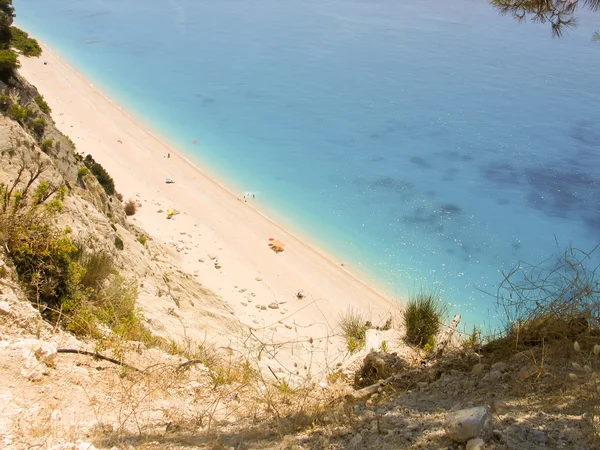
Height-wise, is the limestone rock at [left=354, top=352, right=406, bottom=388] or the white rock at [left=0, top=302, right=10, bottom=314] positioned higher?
the limestone rock at [left=354, top=352, right=406, bottom=388]

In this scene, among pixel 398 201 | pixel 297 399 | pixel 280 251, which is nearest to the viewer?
pixel 297 399

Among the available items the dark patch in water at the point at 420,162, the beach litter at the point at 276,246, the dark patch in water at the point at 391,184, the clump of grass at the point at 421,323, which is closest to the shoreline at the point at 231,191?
the beach litter at the point at 276,246

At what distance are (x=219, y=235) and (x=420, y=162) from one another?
1415 cm

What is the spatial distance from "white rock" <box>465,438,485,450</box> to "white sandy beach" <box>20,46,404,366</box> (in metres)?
9.20

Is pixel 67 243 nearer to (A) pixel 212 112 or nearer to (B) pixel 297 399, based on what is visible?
(B) pixel 297 399

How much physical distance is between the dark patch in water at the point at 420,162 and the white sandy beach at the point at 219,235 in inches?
427

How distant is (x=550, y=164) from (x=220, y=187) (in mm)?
19630

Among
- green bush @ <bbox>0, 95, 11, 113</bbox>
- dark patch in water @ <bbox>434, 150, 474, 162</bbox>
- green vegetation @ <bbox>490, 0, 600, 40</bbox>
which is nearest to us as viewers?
green vegetation @ <bbox>490, 0, 600, 40</bbox>

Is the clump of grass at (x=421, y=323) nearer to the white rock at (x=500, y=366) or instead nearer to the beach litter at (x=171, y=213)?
the white rock at (x=500, y=366)

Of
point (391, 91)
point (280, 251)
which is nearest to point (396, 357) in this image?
point (280, 251)

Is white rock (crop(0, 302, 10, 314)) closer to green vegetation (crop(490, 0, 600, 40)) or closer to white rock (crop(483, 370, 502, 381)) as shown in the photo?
white rock (crop(483, 370, 502, 381))

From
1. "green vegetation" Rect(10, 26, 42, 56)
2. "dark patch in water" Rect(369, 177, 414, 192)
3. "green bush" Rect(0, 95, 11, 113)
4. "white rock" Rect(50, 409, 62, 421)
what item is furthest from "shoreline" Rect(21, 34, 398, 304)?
"white rock" Rect(50, 409, 62, 421)

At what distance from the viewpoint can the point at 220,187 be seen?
27562 mm

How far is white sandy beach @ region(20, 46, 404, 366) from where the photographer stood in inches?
744
